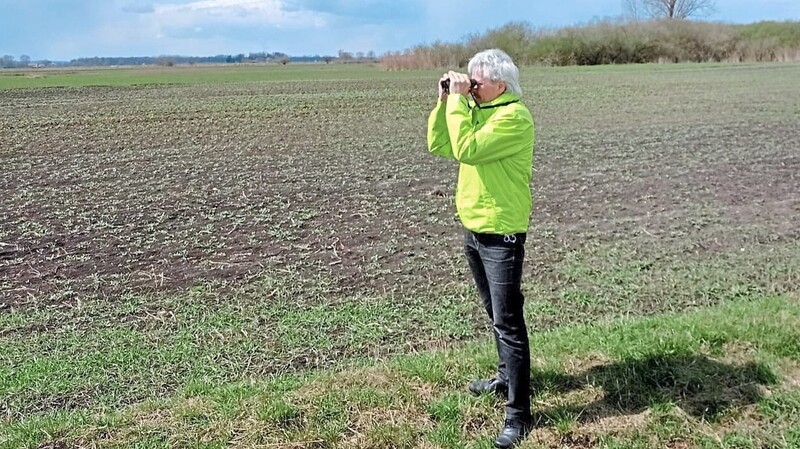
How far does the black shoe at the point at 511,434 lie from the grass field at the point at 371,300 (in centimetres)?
9

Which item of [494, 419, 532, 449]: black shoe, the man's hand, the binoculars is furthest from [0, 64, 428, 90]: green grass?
[494, 419, 532, 449]: black shoe

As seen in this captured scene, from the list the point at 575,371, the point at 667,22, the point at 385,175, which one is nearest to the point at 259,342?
the point at 575,371

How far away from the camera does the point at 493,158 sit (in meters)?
3.41

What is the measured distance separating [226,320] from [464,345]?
183cm

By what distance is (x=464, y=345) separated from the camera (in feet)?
16.4

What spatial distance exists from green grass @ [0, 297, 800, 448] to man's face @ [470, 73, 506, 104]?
1.61m

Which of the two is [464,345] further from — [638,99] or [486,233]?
[638,99]

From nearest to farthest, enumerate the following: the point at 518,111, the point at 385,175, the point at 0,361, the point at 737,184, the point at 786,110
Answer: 1. the point at 518,111
2. the point at 0,361
3. the point at 737,184
4. the point at 385,175
5. the point at 786,110

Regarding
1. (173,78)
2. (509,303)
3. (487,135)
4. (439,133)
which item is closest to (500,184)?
(487,135)

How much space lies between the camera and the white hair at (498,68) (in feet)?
11.2

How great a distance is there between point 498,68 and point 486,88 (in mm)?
112

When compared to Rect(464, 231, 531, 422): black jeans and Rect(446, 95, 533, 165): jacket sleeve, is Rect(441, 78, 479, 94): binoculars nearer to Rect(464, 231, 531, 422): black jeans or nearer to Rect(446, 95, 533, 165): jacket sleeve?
Rect(446, 95, 533, 165): jacket sleeve

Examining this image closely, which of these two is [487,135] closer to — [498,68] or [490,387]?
[498,68]

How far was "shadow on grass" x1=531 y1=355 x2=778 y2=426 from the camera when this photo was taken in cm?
381
